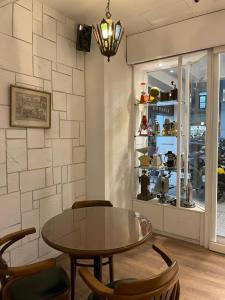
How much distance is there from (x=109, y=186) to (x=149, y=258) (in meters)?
0.95

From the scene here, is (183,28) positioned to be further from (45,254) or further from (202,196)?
(45,254)

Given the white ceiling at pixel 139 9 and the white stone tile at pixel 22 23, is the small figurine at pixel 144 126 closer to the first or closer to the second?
the white ceiling at pixel 139 9

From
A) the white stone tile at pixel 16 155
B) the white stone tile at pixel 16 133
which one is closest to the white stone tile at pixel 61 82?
the white stone tile at pixel 16 133

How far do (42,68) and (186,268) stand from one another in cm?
255

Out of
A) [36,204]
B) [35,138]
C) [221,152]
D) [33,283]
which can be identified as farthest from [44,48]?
[221,152]

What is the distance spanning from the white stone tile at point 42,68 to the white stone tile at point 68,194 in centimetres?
124

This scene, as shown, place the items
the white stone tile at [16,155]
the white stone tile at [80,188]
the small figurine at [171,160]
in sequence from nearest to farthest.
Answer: the white stone tile at [16,155] < the white stone tile at [80,188] < the small figurine at [171,160]

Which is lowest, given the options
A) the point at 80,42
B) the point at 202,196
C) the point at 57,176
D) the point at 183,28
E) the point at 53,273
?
the point at 53,273

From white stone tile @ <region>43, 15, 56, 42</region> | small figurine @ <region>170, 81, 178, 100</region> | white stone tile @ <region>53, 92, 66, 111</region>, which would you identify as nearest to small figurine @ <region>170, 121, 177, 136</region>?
small figurine @ <region>170, 81, 178, 100</region>

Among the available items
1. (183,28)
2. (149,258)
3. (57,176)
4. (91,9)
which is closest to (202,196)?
(149,258)

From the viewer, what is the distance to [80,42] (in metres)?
2.86

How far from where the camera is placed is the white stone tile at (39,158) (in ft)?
8.04

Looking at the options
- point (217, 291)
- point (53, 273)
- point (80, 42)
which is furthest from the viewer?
point (80, 42)

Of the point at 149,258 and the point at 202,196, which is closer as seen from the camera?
the point at 149,258
